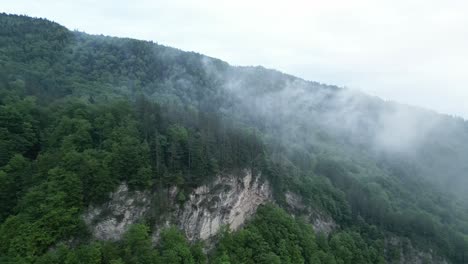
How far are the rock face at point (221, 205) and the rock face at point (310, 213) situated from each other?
695 centimetres

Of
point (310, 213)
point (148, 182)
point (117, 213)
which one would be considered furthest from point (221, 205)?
point (310, 213)

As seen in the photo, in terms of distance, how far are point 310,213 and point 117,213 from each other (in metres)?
41.6

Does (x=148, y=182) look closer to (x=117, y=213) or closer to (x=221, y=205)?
(x=117, y=213)

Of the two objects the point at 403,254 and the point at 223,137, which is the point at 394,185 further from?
the point at 223,137

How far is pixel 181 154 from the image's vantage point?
216 ft

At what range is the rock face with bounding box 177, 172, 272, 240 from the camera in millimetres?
61906

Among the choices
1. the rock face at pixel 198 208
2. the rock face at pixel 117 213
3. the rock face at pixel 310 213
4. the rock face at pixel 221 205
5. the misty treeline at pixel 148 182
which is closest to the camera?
the misty treeline at pixel 148 182

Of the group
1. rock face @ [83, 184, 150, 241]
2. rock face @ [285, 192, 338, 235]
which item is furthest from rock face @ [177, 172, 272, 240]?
rock face @ [285, 192, 338, 235]

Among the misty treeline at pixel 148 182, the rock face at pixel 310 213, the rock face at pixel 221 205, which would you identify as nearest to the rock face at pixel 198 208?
the rock face at pixel 221 205

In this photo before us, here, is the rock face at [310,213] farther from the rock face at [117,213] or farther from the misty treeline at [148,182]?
the rock face at [117,213]

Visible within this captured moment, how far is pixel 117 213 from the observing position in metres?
55.9

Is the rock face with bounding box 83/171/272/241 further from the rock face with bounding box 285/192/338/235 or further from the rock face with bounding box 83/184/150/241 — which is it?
the rock face with bounding box 285/192/338/235

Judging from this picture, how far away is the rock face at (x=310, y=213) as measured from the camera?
80.3m

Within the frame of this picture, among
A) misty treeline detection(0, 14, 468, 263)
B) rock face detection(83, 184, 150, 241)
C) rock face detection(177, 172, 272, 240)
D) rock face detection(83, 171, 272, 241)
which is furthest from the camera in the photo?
rock face detection(177, 172, 272, 240)
